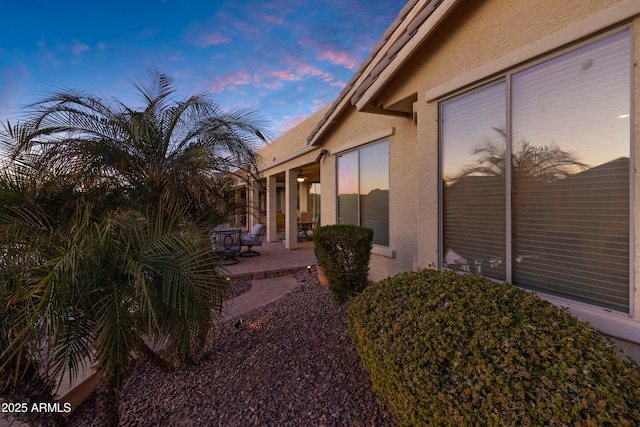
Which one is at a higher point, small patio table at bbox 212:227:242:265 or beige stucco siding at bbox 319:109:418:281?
beige stucco siding at bbox 319:109:418:281

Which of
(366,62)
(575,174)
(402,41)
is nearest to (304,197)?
(366,62)

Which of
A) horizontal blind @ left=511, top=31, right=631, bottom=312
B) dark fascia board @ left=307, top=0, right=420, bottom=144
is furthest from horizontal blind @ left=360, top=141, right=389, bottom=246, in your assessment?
horizontal blind @ left=511, top=31, right=631, bottom=312

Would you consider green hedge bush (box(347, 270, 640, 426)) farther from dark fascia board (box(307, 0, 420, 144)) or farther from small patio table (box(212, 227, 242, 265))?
small patio table (box(212, 227, 242, 265))

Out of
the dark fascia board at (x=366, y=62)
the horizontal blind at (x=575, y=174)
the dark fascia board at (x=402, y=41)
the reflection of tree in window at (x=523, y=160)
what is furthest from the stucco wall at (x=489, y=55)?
the dark fascia board at (x=366, y=62)

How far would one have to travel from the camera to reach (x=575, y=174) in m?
2.68

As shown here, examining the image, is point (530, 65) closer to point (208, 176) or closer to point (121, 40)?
point (208, 176)

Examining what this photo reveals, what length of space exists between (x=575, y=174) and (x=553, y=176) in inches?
6.7

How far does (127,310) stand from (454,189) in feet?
12.4

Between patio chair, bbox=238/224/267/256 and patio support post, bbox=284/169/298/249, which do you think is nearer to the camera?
patio chair, bbox=238/224/267/256

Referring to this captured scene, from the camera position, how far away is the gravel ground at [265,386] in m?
2.67

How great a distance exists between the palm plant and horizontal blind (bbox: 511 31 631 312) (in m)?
3.29

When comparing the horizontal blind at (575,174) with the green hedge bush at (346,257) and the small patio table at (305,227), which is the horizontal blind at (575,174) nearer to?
the green hedge bush at (346,257)

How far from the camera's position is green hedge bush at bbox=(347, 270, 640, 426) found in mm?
1487

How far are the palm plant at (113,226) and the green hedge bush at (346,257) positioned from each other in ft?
6.11
